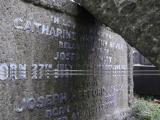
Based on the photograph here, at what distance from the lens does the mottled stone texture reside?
11.2 feet

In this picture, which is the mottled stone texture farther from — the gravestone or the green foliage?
the green foliage

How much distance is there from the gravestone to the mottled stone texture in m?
0.42

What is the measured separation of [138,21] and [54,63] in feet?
2.65

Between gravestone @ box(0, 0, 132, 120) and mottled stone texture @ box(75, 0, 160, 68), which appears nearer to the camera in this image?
gravestone @ box(0, 0, 132, 120)

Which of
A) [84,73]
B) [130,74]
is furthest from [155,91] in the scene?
[84,73]

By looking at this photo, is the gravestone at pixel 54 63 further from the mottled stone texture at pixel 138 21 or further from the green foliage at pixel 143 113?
the green foliage at pixel 143 113

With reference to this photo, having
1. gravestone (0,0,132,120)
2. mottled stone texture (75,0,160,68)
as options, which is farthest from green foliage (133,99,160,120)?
mottled stone texture (75,0,160,68)

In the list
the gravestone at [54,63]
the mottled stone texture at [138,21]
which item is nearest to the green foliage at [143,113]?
the gravestone at [54,63]

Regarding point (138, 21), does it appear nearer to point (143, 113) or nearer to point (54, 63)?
point (54, 63)

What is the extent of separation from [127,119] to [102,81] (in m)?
1.25

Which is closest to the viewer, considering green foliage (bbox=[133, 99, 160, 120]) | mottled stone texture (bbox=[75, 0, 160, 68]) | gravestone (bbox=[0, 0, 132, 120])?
gravestone (bbox=[0, 0, 132, 120])

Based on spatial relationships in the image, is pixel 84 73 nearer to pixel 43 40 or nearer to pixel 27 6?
pixel 43 40

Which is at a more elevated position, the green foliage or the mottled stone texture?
the mottled stone texture

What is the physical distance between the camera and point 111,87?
16.8ft
